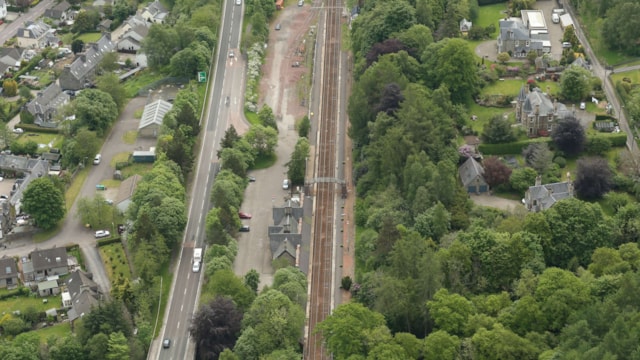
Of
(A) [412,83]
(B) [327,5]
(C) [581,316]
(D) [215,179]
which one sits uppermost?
(B) [327,5]

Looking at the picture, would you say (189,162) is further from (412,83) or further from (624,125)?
(624,125)

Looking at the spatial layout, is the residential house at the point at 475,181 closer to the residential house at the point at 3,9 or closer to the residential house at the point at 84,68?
the residential house at the point at 84,68

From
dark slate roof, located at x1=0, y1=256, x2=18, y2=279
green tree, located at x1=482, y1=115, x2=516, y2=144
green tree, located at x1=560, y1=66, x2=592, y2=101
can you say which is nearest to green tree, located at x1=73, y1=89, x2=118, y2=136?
dark slate roof, located at x1=0, y1=256, x2=18, y2=279

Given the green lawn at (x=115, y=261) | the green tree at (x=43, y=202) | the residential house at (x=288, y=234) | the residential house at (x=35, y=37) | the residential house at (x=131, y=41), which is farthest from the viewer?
the residential house at (x=35, y=37)

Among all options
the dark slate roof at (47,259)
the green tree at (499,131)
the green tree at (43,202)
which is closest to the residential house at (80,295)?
the dark slate roof at (47,259)

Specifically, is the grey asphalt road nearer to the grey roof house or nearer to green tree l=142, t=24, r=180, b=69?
green tree l=142, t=24, r=180, b=69

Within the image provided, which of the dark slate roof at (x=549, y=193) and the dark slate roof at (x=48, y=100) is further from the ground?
the dark slate roof at (x=48, y=100)

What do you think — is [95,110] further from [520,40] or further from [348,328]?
[348,328]

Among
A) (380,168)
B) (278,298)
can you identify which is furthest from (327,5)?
(278,298)
